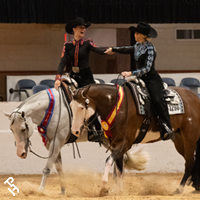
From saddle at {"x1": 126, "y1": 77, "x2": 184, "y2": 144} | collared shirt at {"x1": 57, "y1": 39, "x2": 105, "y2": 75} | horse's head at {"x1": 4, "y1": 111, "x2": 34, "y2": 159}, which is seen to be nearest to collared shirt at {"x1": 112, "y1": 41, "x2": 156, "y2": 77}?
saddle at {"x1": 126, "y1": 77, "x2": 184, "y2": 144}

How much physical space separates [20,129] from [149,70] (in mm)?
1590

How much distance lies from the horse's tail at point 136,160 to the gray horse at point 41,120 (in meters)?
0.66

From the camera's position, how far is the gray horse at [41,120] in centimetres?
A: 433

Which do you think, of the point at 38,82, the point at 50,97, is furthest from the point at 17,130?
the point at 38,82

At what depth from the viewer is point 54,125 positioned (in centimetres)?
455

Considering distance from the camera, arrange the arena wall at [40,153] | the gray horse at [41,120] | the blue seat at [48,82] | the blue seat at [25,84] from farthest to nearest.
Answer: the blue seat at [48,82]
the blue seat at [25,84]
the arena wall at [40,153]
the gray horse at [41,120]

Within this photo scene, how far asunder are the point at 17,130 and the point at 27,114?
223 mm

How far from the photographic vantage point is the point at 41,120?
4.56 metres

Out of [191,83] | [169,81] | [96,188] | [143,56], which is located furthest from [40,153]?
[191,83]

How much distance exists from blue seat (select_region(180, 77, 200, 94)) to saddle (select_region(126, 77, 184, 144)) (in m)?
4.12

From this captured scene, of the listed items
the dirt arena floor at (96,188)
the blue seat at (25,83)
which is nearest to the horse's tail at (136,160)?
the dirt arena floor at (96,188)

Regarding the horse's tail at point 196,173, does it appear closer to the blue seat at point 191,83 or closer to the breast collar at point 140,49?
the breast collar at point 140,49

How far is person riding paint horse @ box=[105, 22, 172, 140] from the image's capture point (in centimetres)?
423

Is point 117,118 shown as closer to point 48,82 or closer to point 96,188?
point 96,188
